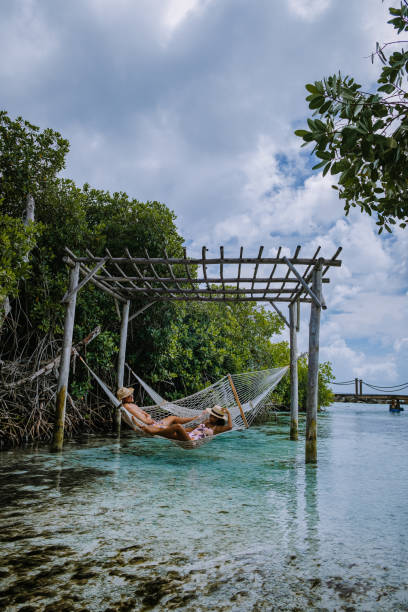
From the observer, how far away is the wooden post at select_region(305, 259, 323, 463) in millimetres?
3635

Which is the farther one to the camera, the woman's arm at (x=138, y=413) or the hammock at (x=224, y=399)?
the hammock at (x=224, y=399)

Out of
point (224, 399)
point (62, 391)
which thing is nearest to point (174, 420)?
point (224, 399)

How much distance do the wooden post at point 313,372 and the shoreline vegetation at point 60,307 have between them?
8.73ft

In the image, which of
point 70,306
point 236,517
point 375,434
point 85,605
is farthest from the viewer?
point 375,434

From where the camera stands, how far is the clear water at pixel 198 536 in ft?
4.70

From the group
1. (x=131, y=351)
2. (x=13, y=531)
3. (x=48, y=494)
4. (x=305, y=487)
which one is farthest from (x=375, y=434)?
(x=13, y=531)

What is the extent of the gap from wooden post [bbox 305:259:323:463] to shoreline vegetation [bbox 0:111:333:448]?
8.73 feet

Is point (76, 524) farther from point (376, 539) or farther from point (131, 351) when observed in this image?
point (131, 351)

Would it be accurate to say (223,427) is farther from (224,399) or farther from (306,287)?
(306,287)

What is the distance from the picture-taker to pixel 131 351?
21.2ft

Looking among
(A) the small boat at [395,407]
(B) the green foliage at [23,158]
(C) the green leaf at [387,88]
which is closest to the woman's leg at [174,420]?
(B) the green foliage at [23,158]

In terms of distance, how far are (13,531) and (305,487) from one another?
6.51ft

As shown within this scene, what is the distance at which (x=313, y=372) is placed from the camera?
12.0 feet

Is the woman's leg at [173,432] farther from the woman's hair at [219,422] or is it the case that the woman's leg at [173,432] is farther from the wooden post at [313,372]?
the wooden post at [313,372]
